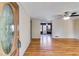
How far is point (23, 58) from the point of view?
87 cm

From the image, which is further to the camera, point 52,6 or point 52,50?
point 52,50

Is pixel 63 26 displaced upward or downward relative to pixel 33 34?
upward

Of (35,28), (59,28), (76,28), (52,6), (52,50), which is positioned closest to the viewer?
(52,6)

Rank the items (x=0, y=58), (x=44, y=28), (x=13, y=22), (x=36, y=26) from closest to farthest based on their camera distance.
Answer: (x=0, y=58)
(x=13, y=22)
(x=36, y=26)
(x=44, y=28)

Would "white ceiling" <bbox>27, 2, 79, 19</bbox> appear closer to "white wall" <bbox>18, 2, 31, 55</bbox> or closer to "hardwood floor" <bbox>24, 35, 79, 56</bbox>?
"white wall" <bbox>18, 2, 31, 55</bbox>

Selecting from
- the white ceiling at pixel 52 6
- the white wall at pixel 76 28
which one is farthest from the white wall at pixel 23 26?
the white wall at pixel 76 28

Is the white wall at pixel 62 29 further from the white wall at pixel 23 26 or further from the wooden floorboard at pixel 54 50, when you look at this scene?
the white wall at pixel 23 26

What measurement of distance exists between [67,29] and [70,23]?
698mm

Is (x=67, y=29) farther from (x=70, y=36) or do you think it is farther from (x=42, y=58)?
(x=42, y=58)

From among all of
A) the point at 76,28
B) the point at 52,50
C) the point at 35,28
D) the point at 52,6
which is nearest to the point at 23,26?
the point at 52,6

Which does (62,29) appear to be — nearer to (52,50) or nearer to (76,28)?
(76,28)

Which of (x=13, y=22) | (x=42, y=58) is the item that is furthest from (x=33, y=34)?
(x=42, y=58)

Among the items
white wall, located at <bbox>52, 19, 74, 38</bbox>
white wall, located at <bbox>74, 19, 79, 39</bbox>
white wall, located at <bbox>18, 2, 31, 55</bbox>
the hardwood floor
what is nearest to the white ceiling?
white wall, located at <bbox>18, 2, 31, 55</bbox>

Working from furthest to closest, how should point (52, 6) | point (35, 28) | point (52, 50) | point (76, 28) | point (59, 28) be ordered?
point (59, 28) < point (35, 28) < point (76, 28) < point (52, 50) < point (52, 6)
